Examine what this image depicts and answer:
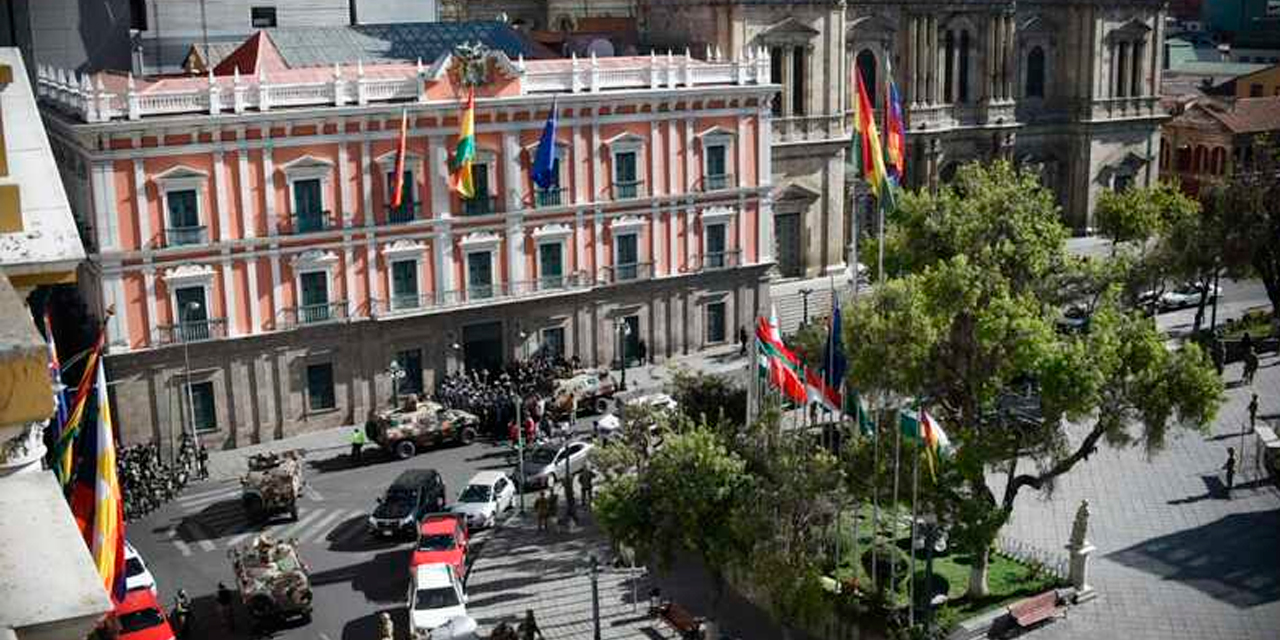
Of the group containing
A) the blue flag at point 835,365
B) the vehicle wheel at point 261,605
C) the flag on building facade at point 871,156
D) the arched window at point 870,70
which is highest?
the arched window at point 870,70

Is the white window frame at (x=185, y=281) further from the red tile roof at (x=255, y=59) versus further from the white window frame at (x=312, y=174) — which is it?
the red tile roof at (x=255, y=59)

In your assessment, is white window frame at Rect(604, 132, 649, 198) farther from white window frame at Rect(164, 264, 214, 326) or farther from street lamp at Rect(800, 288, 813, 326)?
white window frame at Rect(164, 264, 214, 326)

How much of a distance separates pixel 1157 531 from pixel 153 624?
2610 centimetres

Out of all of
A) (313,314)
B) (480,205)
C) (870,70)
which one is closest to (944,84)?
(870,70)

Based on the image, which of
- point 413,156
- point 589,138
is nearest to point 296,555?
point 413,156

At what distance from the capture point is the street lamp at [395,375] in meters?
49.6

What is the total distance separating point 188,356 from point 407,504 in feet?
38.2

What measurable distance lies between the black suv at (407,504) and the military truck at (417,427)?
5324 mm

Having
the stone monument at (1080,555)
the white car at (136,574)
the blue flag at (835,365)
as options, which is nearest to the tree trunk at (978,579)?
the stone monument at (1080,555)

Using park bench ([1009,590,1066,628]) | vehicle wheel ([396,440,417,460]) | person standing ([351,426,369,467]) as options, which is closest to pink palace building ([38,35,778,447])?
person standing ([351,426,369,467])

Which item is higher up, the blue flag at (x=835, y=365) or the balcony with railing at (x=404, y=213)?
the balcony with railing at (x=404, y=213)

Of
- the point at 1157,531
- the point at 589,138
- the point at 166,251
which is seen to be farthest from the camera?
the point at 589,138

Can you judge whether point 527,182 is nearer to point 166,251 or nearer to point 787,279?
point 166,251

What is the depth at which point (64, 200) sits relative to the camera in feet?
34.4
